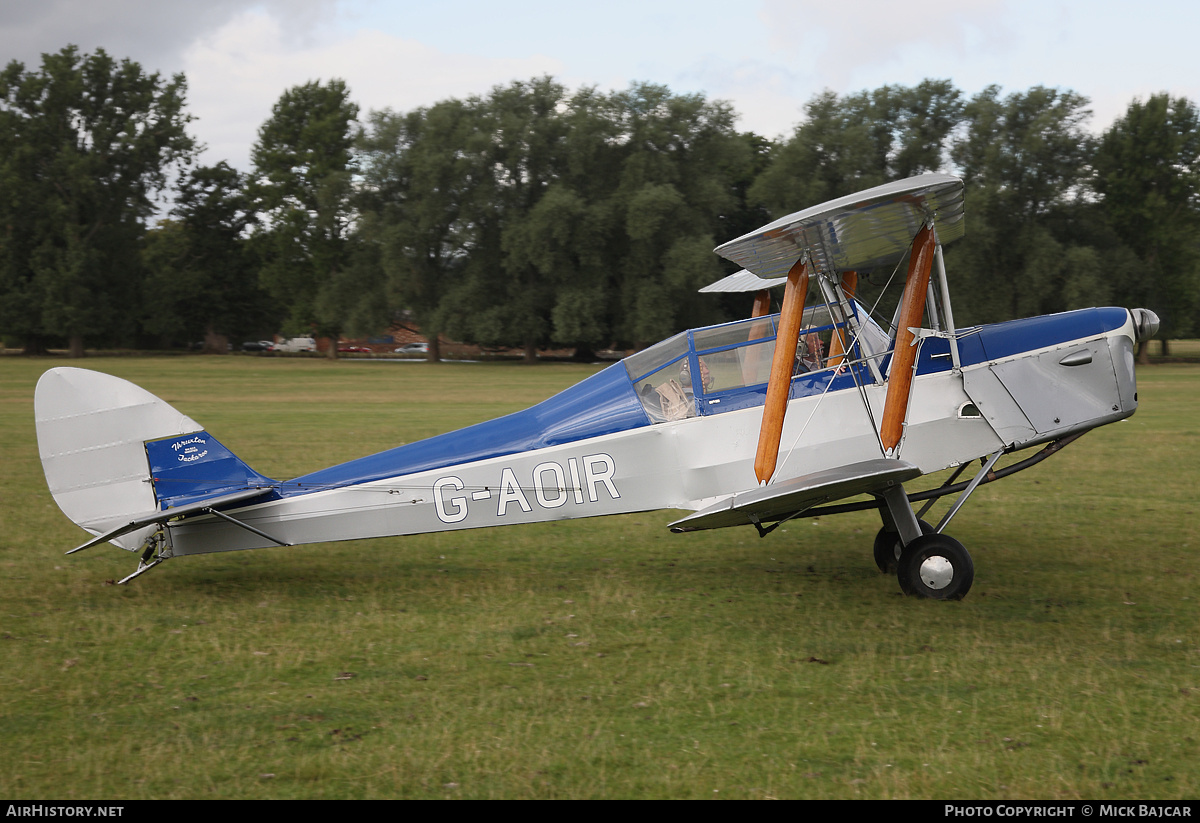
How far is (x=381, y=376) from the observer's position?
155ft

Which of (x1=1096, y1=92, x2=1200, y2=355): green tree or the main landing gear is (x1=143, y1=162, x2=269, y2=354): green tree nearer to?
(x1=1096, y1=92, x2=1200, y2=355): green tree

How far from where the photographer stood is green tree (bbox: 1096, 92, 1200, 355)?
53.5m

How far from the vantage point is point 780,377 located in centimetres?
694

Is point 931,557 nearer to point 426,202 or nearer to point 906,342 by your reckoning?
Answer: point 906,342

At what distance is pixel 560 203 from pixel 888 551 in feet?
164

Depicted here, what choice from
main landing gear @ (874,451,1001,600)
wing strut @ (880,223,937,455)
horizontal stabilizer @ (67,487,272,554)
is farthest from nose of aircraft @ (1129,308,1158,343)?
horizontal stabilizer @ (67,487,272,554)

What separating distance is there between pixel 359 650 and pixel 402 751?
1.83 metres

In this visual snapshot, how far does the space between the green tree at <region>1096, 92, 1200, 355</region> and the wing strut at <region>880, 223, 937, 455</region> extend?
177 feet

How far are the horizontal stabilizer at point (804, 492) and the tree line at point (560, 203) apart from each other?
46.6 metres

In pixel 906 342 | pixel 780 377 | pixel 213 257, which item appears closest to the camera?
pixel 780 377

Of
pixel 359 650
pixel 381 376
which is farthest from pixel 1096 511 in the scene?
pixel 381 376

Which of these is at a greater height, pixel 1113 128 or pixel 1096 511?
pixel 1113 128

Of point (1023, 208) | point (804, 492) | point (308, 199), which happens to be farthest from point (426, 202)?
point (804, 492)
